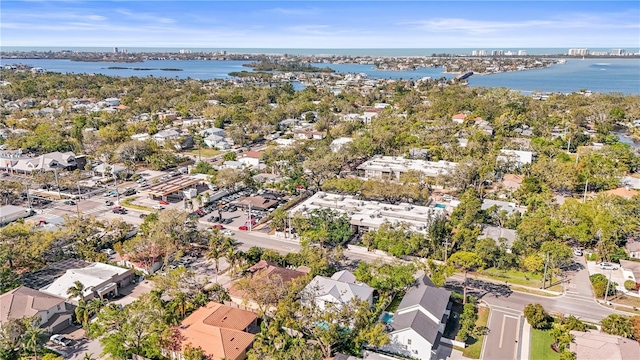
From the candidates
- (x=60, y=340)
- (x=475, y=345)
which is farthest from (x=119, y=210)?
(x=475, y=345)

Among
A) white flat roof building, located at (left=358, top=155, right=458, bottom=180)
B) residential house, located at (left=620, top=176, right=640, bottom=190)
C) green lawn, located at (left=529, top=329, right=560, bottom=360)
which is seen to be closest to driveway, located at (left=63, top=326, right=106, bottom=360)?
green lawn, located at (left=529, top=329, right=560, bottom=360)

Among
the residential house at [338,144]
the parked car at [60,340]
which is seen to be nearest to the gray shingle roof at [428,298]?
the parked car at [60,340]

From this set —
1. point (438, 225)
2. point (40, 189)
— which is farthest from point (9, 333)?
point (40, 189)

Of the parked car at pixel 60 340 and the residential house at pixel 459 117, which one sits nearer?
the parked car at pixel 60 340

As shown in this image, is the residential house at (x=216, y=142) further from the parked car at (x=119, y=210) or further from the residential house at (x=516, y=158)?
the residential house at (x=516, y=158)

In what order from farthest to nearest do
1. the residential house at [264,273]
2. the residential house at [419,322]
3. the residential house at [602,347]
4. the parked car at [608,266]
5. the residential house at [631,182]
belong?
the residential house at [631,182], the parked car at [608,266], the residential house at [264,273], the residential house at [419,322], the residential house at [602,347]

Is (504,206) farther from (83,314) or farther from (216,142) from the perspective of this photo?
(216,142)

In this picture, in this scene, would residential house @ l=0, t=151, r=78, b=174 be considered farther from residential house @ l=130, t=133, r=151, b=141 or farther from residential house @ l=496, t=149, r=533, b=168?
residential house @ l=496, t=149, r=533, b=168
